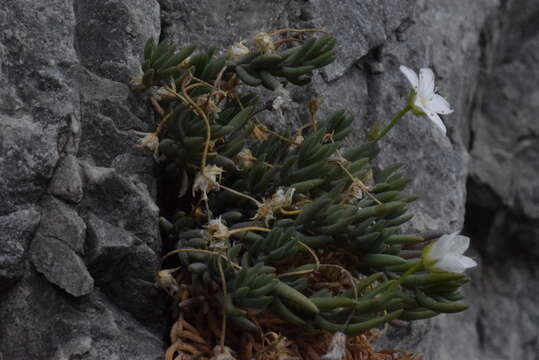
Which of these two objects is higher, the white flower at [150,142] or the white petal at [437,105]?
the white petal at [437,105]

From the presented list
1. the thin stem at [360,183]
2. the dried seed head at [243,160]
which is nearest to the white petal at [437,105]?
the thin stem at [360,183]

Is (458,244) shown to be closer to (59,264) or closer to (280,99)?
(280,99)

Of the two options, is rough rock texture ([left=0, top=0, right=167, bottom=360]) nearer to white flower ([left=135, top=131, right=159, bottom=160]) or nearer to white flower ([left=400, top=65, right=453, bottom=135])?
white flower ([left=135, top=131, right=159, bottom=160])

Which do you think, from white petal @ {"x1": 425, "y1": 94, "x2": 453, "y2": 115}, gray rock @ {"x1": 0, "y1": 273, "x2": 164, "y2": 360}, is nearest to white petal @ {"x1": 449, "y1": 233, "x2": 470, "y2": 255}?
white petal @ {"x1": 425, "y1": 94, "x2": 453, "y2": 115}

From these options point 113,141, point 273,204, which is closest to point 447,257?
point 273,204

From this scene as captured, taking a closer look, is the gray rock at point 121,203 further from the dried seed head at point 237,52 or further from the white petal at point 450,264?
the white petal at point 450,264

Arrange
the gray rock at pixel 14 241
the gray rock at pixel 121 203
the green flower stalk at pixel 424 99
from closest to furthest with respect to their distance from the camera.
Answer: the gray rock at pixel 14 241
the gray rock at pixel 121 203
the green flower stalk at pixel 424 99
